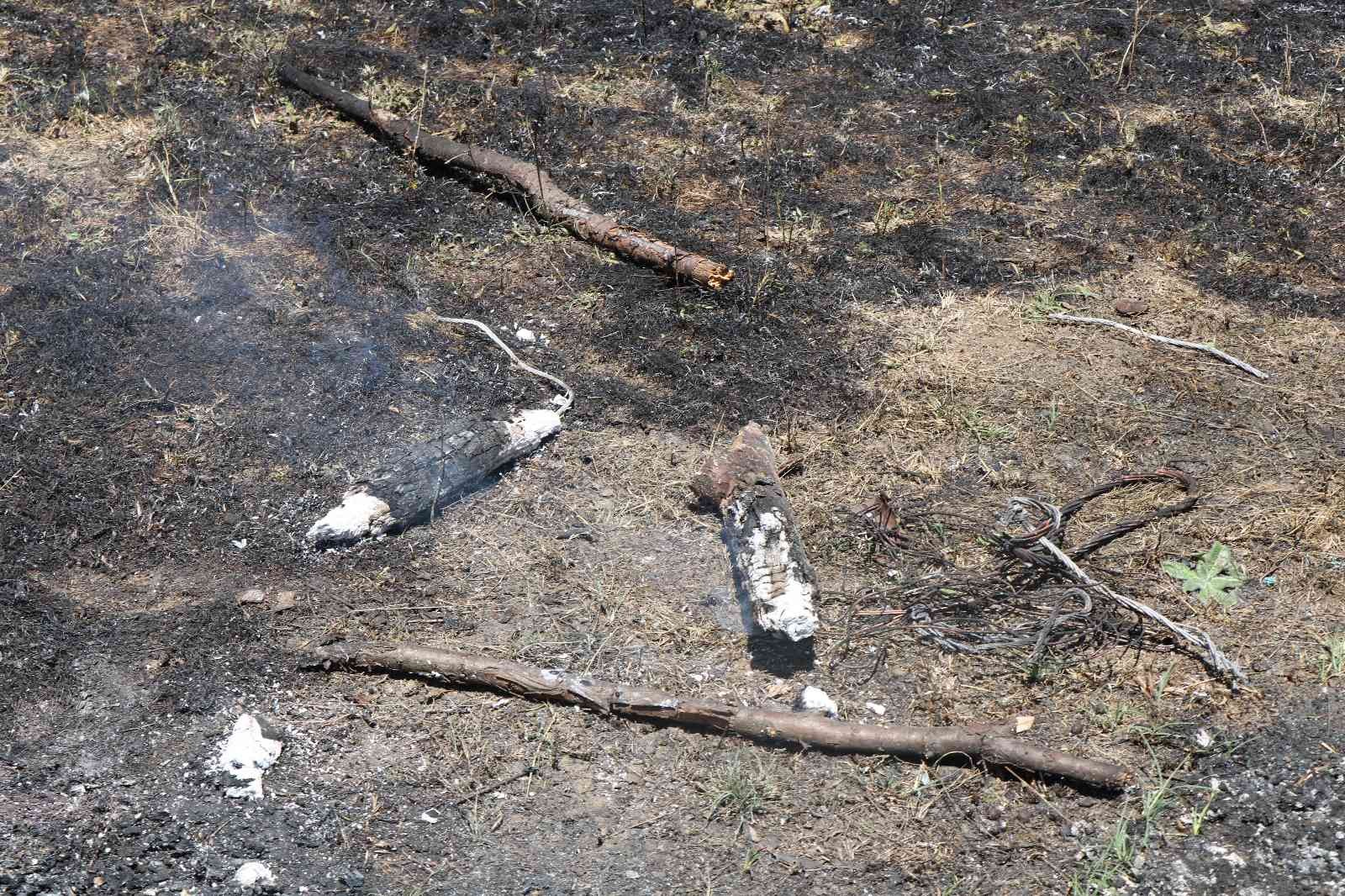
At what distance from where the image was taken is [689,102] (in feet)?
19.4

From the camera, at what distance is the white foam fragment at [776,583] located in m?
3.19

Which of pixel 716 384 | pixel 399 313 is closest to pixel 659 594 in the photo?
pixel 716 384

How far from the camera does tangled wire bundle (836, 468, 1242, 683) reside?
129 inches

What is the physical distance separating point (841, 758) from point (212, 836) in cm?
161

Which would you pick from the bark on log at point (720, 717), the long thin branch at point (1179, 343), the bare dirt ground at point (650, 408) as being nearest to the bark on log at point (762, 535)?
the bare dirt ground at point (650, 408)

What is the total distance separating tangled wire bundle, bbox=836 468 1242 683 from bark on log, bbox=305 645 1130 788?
33cm

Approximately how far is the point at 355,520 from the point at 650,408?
1157mm

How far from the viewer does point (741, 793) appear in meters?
2.92

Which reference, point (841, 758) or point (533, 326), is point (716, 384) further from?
point (841, 758)

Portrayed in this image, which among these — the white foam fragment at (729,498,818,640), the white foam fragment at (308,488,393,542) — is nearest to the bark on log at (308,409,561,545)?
the white foam fragment at (308,488,393,542)

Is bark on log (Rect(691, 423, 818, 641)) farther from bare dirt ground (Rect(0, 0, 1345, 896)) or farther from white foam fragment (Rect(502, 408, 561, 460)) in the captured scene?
white foam fragment (Rect(502, 408, 561, 460))

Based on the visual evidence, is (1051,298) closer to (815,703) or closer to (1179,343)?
(1179,343)

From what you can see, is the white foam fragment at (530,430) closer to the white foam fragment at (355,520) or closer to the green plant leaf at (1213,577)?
the white foam fragment at (355,520)

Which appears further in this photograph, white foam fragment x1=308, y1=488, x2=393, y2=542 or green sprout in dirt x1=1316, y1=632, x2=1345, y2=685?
white foam fragment x1=308, y1=488, x2=393, y2=542
